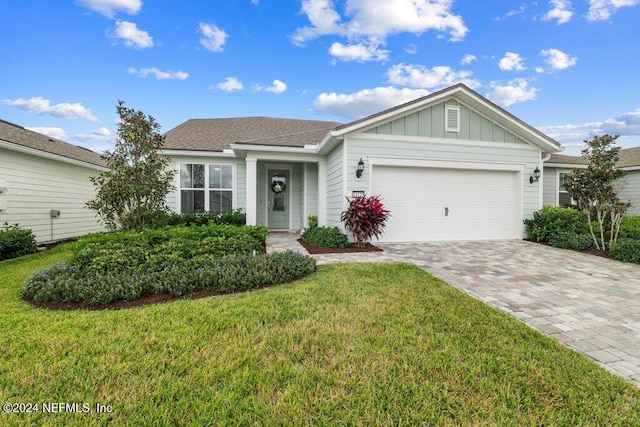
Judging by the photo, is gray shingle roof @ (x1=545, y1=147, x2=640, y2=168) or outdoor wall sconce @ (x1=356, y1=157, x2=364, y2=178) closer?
outdoor wall sconce @ (x1=356, y1=157, x2=364, y2=178)

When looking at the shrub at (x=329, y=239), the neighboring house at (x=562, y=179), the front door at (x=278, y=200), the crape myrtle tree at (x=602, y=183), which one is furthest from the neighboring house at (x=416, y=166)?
the neighboring house at (x=562, y=179)

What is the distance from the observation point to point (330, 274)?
4.87 m

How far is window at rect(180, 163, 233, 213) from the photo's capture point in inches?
396

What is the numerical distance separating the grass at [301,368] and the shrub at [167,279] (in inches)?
15.9

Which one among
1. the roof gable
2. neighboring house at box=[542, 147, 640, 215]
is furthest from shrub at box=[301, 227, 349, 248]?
neighboring house at box=[542, 147, 640, 215]

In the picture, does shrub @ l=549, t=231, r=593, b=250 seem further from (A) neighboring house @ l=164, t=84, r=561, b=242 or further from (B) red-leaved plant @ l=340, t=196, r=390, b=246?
(B) red-leaved plant @ l=340, t=196, r=390, b=246

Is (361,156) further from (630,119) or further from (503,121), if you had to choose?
(630,119)

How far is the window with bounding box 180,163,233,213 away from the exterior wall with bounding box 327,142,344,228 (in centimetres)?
366

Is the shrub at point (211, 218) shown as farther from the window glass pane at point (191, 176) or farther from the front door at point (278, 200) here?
the front door at point (278, 200)

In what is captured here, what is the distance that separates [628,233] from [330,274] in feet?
29.4

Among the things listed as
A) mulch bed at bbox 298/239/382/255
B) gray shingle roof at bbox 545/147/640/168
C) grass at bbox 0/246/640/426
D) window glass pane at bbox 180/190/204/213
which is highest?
gray shingle roof at bbox 545/147/640/168

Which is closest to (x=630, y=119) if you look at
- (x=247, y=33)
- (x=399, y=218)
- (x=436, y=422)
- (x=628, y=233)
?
(x=628, y=233)

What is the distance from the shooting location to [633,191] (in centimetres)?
1245

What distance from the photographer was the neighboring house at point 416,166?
27.0ft
